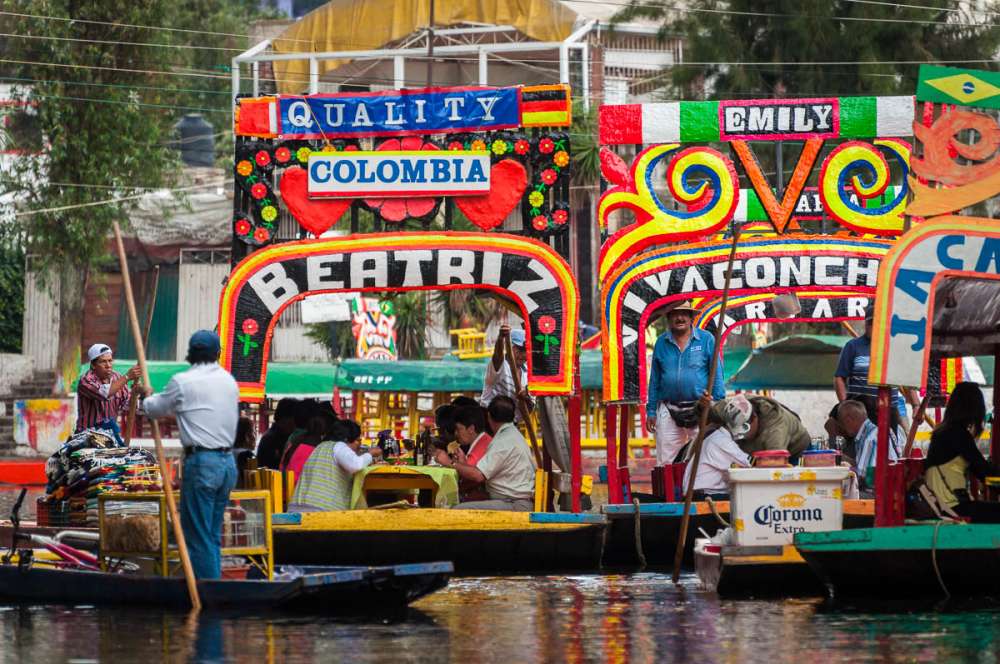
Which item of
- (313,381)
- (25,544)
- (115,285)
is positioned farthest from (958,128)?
(115,285)

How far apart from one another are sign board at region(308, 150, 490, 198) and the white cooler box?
397 centimetres

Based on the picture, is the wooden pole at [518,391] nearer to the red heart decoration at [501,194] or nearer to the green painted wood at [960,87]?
the red heart decoration at [501,194]

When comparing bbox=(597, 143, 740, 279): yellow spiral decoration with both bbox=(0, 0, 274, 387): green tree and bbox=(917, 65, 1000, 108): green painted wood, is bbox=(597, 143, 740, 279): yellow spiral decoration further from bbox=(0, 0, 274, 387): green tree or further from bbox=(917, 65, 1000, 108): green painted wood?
bbox=(0, 0, 274, 387): green tree

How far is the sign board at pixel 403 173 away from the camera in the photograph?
13883mm

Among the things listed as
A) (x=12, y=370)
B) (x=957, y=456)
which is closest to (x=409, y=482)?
(x=957, y=456)

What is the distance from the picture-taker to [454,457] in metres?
13.6

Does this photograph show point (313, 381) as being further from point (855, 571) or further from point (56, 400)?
point (855, 571)

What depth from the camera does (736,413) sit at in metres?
13.3

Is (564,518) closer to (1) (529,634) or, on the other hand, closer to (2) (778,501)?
(2) (778,501)

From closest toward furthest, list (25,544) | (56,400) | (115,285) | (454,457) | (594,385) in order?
(25,544) < (454,457) < (594,385) < (56,400) < (115,285)

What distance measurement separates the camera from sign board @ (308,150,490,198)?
13.9 meters

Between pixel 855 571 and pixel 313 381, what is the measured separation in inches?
719

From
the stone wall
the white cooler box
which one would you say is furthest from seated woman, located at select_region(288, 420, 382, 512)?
the stone wall

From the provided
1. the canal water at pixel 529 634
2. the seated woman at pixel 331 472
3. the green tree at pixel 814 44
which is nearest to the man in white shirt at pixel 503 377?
the seated woman at pixel 331 472
